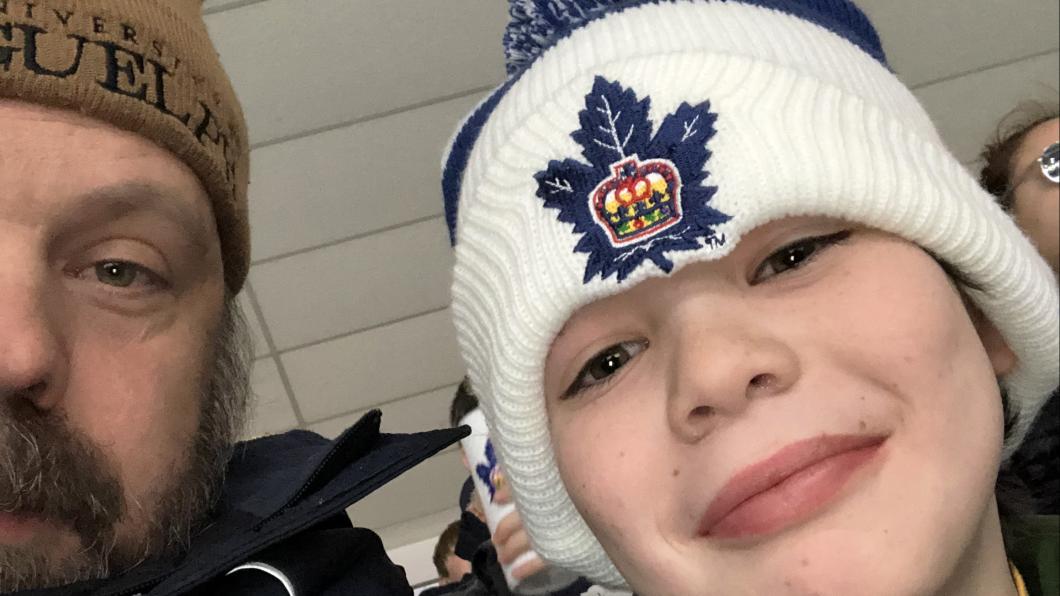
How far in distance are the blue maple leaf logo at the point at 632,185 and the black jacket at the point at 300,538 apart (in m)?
0.26

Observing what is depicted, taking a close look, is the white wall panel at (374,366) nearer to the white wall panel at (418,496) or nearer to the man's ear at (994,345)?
the white wall panel at (418,496)

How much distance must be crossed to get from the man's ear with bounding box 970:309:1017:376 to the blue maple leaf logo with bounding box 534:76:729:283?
35 centimetres

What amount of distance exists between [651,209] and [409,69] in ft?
4.83

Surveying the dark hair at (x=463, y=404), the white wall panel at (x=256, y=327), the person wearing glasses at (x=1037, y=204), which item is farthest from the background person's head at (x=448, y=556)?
the person wearing glasses at (x=1037, y=204)

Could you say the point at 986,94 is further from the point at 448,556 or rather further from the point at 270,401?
the point at 270,401

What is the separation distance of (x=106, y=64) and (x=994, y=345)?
0.94 m

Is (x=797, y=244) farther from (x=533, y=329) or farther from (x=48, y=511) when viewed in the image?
(x=48, y=511)

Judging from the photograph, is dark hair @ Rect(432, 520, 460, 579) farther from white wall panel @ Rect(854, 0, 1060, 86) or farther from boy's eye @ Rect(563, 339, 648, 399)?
white wall panel @ Rect(854, 0, 1060, 86)

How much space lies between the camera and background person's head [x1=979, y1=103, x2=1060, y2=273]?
121cm

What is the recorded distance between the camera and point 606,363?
30.0 inches

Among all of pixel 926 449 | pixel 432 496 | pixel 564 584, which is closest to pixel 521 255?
pixel 926 449

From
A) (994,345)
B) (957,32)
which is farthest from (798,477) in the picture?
(957,32)

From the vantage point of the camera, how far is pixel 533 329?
0.75 m

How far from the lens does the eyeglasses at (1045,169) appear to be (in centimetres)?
121
